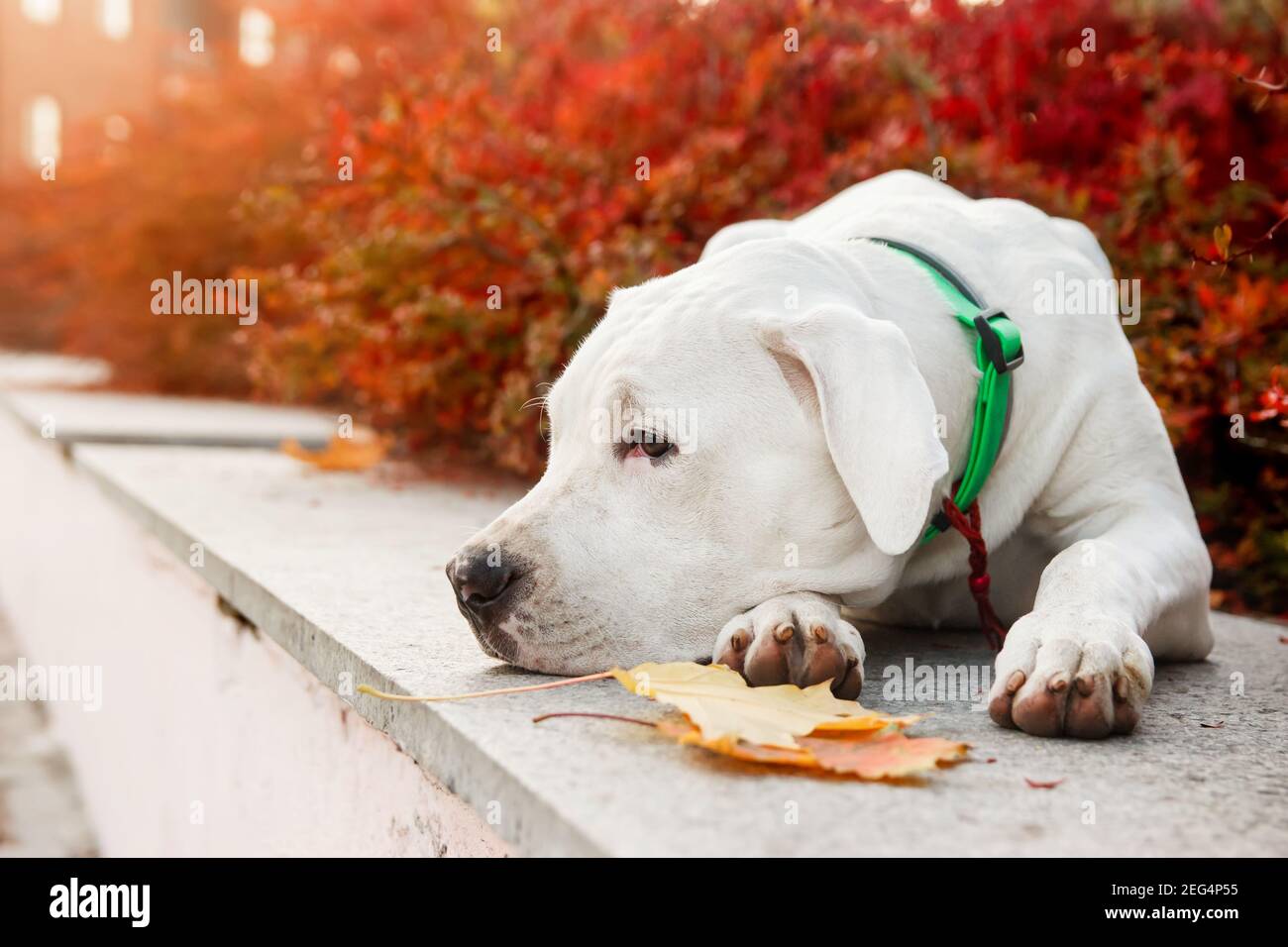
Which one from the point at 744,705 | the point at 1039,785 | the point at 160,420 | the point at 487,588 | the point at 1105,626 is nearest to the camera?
the point at 1039,785

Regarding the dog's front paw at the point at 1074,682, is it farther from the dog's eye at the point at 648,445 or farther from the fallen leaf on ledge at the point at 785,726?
the dog's eye at the point at 648,445

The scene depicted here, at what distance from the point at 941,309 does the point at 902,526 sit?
55 cm

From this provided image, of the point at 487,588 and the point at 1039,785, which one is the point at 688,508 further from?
the point at 1039,785

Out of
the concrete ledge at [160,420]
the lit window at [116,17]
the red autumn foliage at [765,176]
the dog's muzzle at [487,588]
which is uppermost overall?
the lit window at [116,17]

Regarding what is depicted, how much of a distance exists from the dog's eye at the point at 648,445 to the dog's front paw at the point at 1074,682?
61 centimetres

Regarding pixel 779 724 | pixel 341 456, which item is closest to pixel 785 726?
pixel 779 724

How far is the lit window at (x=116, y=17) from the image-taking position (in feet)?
92.6

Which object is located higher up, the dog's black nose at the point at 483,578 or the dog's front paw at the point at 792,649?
the dog's black nose at the point at 483,578

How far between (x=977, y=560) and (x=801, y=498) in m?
0.39

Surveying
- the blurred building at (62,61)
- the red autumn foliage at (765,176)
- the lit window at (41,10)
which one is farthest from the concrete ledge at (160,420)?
the lit window at (41,10)

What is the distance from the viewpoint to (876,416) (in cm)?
190

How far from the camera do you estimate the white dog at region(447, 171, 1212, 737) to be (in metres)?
1.88

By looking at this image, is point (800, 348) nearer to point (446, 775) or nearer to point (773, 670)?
point (773, 670)
